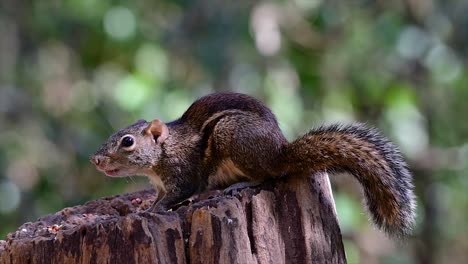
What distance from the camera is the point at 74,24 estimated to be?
24.1 ft

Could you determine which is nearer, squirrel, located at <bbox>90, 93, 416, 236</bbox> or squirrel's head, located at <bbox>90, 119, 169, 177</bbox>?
squirrel, located at <bbox>90, 93, 416, 236</bbox>

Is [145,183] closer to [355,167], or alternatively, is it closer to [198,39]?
[198,39]

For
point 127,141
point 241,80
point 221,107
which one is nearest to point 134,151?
point 127,141

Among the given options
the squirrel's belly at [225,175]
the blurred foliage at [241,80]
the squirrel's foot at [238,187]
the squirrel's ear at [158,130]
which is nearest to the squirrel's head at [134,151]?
the squirrel's ear at [158,130]

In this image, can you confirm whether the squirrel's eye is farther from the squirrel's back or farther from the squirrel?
the squirrel's back

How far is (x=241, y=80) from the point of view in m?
6.93

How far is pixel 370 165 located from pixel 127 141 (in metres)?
1.10

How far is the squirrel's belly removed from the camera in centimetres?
357

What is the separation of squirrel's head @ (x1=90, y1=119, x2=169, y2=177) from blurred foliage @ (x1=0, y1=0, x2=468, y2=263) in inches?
94.9

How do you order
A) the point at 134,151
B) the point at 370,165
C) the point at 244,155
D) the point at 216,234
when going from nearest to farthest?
the point at 216,234 → the point at 370,165 → the point at 244,155 → the point at 134,151

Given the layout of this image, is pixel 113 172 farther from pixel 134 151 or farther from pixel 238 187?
pixel 238 187

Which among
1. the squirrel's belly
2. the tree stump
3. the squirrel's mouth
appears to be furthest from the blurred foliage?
the tree stump

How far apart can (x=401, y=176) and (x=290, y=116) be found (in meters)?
3.22

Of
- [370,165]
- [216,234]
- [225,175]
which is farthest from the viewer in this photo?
[225,175]
